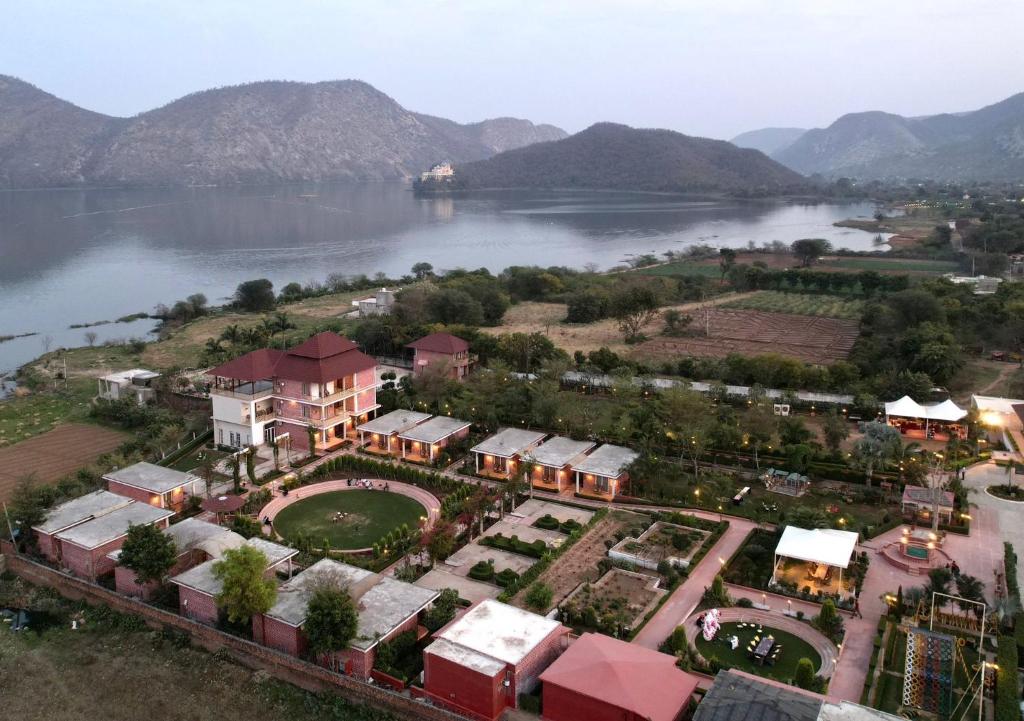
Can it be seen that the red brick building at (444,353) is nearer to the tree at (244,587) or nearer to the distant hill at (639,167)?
the tree at (244,587)

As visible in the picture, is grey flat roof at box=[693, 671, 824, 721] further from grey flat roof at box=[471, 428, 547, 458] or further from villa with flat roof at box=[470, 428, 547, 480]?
grey flat roof at box=[471, 428, 547, 458]

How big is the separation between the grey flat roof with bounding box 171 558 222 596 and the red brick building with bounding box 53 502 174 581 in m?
2.36

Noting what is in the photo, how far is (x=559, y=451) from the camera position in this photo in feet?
80.5

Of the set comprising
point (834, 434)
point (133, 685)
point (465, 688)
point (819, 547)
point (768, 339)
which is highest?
point (834, 434)

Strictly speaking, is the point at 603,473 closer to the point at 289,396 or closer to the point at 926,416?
the point at 289,396

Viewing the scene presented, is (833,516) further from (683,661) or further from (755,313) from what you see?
(755,313)

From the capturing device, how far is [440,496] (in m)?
23.1

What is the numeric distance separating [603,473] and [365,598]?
8.93 m

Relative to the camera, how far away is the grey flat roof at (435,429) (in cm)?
2561

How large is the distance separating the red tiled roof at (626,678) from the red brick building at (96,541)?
437 inches

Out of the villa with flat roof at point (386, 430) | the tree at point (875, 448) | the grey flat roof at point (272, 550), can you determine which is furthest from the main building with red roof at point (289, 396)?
the tree at point (875, 448)

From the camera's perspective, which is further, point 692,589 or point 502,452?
point 502,452

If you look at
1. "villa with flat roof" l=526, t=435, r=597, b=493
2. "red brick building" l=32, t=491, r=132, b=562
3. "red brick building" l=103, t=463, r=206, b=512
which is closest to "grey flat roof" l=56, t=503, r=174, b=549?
"red brick building" l=32, t=491, r=132, b=562

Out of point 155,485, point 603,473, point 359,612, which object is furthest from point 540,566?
point 155,485
